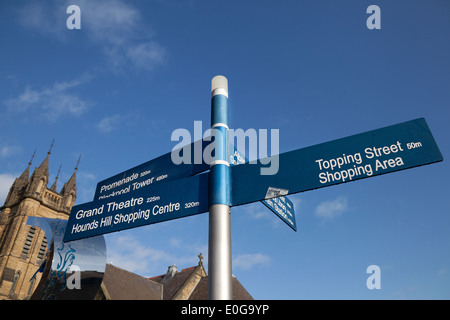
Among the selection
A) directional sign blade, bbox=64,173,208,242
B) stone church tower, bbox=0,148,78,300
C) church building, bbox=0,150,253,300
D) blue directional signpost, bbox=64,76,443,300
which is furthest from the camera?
stone church tower, bbox=0,148,78,300

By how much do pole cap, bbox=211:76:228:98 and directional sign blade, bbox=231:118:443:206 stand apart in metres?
1.09

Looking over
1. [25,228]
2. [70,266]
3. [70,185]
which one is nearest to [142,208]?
[70,266]

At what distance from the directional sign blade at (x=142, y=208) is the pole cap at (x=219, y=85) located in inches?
45.6

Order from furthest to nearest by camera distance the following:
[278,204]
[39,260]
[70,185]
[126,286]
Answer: [70,185] < [39,260] < [126,286] < [278,204]

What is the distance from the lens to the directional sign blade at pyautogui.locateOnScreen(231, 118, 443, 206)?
3.56m

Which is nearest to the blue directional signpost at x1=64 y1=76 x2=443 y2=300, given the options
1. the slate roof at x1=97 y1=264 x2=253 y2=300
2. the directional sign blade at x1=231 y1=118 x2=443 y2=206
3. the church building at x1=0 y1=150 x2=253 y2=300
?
the directional sign blade at x1=231 y1=118 x2=443 y2=206

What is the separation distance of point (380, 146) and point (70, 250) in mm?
6946

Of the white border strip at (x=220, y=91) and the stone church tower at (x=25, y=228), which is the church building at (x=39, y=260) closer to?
the stone church tower at (x=25, y=228)

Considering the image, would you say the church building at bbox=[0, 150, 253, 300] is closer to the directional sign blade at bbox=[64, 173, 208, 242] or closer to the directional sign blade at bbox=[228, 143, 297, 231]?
the directional sign blade at bbox=[64, 173, 208, 242]

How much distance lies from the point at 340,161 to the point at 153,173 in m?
2.85

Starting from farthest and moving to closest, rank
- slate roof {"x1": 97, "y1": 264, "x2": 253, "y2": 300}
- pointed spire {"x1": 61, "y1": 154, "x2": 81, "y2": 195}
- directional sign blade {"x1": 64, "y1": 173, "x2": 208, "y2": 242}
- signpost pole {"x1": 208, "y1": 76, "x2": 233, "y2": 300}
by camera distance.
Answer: pointed spire {"x1": 61, "y1": 154, "x2": 81, "y2": 195}
slate roof {"x1": 97, "y1": 264, "x2": 253, "y2": 300}
directional sign blade {"x1": 64, "y1": 173, "x2": 208, "y2": 242}
signpost pole {"x1": 208, "y1": 76, "x2": 233, "y2": 300}

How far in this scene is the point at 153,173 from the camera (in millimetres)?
5262

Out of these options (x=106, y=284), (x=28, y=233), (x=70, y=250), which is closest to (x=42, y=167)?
(x=28, y=233)

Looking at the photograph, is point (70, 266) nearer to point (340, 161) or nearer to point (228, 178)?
point (228, 178)
